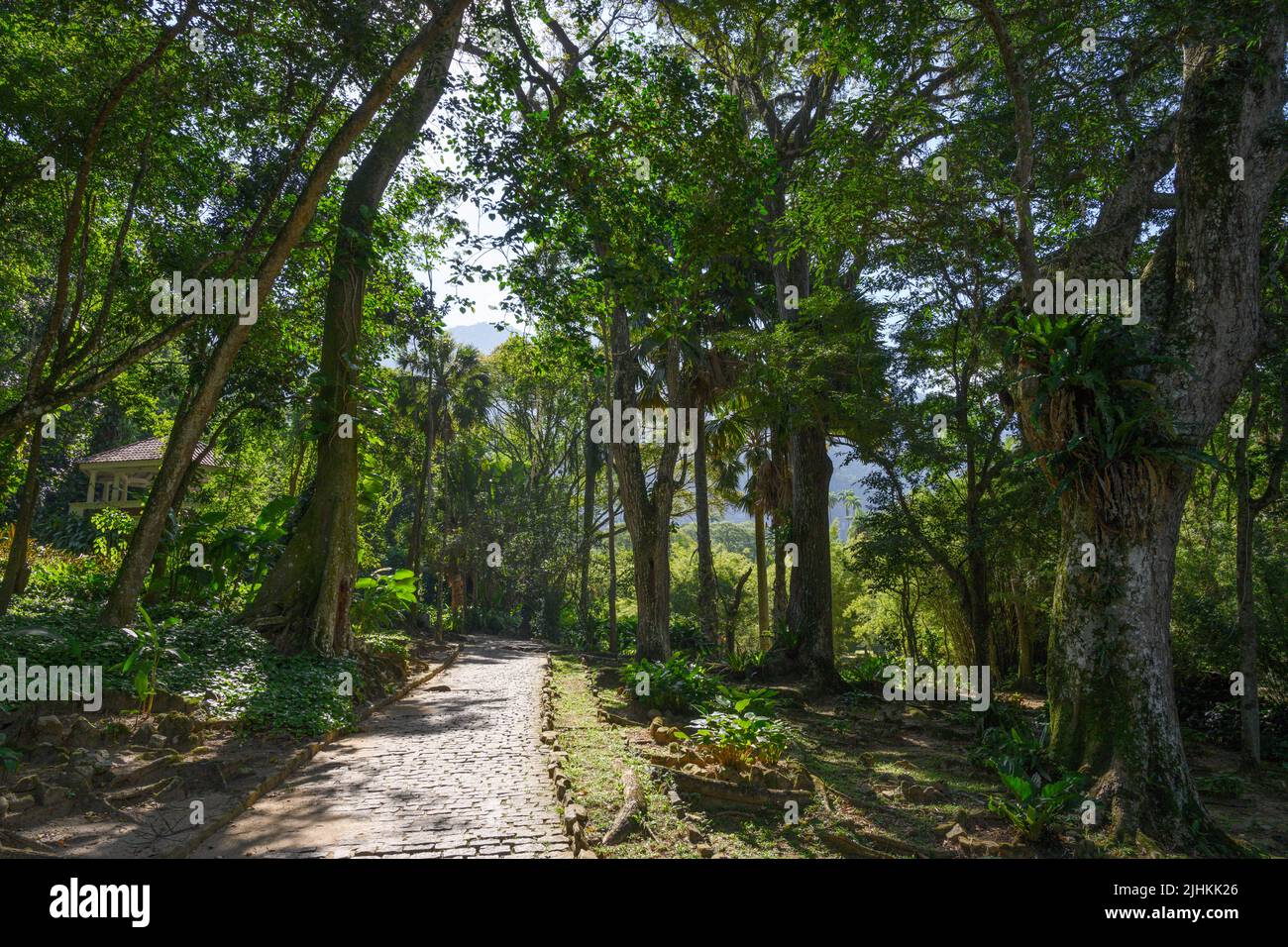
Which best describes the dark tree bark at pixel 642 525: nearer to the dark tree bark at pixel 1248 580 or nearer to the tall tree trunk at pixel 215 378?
the tall tree trunk at pixel 215 378

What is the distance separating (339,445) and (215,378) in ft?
9.43

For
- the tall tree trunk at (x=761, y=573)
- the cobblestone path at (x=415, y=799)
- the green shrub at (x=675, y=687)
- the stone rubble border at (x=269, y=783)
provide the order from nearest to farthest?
the stone rubble border at (x=269, y=783), the cobblestone path at (x=415, y=799), the green shrub at (x=675, y=687), the tall tree trunk at (x=761, y=573)

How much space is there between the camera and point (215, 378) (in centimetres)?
877

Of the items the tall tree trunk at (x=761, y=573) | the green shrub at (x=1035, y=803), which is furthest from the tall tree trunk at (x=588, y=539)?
the green shrub at (x=1035, y=803)

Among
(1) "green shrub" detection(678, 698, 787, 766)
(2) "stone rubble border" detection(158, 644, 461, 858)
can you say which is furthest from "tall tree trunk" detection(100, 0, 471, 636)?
(1) "green shrub" detection(678, 698, 787, 766)

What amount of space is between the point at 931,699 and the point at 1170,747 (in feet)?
25.1

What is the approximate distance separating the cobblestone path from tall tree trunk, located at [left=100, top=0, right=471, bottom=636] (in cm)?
317

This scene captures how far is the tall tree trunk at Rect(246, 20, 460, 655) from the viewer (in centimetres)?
1050

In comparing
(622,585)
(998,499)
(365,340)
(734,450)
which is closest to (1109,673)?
(998,499)

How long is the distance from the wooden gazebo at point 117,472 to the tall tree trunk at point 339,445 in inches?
817

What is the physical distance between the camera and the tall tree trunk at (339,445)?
10.5m

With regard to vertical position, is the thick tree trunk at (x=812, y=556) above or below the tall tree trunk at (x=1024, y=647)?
above

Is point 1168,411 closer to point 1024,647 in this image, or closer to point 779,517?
point 1024,647
